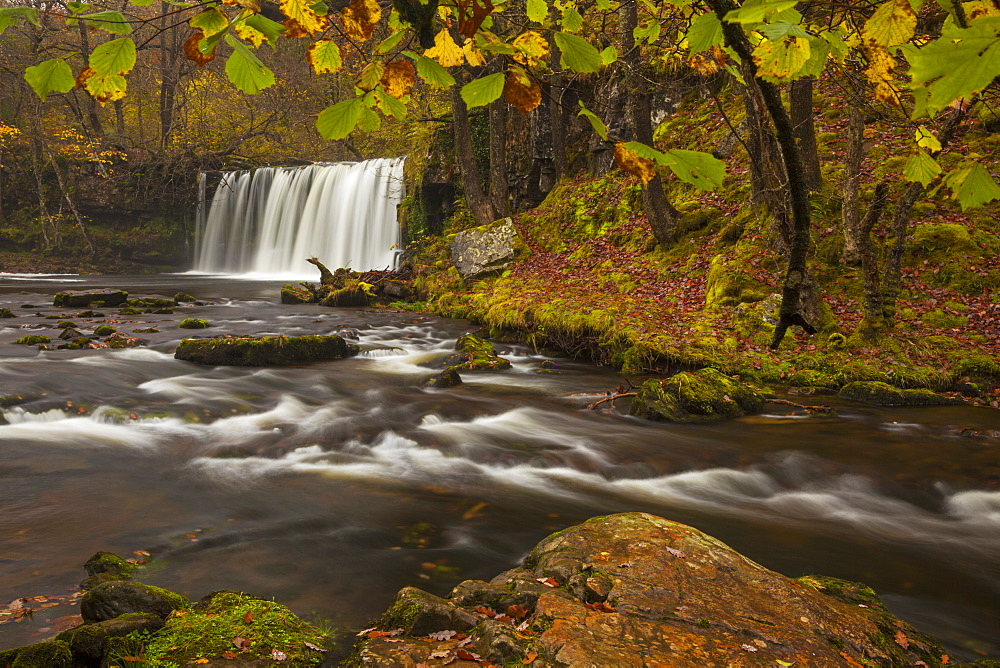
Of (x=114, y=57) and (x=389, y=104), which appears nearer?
(x=114, y=57)

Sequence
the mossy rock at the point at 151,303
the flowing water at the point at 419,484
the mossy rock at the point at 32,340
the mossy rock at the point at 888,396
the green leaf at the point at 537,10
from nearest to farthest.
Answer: the green leaf at the point at 537,10 < the flowing water at the point at 419,484 < the mossy rock at the point at 888,396 < the mossy rock at the point at 32,340 < the mossy rock at the point at 151,303

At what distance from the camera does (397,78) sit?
156 centimetres

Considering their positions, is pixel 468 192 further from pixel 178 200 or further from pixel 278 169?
pixel 178 200

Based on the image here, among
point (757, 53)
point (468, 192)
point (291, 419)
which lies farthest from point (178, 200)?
point (757, 53)

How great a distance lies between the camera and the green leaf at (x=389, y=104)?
59.9 inches

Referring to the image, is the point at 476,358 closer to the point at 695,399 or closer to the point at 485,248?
the point at 695,399

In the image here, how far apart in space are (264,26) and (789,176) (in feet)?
4.08

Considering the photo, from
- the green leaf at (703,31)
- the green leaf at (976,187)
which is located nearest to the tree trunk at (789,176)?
the green leaf at (703,31)

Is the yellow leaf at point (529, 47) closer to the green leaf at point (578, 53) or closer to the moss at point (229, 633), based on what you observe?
the green leaf at point (578, 53)

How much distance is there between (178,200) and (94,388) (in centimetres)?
2568

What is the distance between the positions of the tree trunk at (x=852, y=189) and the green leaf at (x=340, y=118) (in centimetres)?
793

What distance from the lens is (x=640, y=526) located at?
3162 mm

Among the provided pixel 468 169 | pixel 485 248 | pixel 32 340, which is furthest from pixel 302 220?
pixel 32 340

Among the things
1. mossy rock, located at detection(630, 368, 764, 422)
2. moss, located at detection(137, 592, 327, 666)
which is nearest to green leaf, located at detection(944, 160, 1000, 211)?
moss, located at detection(137, 592, 327, 666)
